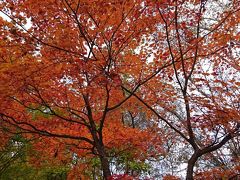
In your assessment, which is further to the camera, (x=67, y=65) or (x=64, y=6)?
(x=67, y=65)

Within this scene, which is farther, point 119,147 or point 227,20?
point 119,147

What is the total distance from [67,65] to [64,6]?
1.27 metres

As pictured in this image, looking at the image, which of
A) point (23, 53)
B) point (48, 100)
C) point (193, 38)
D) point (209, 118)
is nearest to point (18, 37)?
point (23, 53)

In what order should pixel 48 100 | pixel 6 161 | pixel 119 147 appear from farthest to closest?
pixel 6 161
pixel 119 147
pixel 48 100

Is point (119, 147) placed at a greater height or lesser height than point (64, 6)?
lesser

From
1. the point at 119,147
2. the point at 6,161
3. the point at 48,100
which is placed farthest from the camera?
the point at 6,161

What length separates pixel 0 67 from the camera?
5883 mm

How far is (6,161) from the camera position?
1088cm

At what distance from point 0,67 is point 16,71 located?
1.11ft

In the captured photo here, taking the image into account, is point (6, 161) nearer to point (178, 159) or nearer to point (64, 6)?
point (64, 6)

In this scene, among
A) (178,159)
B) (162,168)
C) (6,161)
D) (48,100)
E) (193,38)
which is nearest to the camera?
(193,38)

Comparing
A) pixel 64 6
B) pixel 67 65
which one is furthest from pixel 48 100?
pixel 64 6

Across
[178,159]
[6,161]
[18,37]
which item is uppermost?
[178,159]

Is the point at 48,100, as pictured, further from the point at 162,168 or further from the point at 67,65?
the point at 162,168
